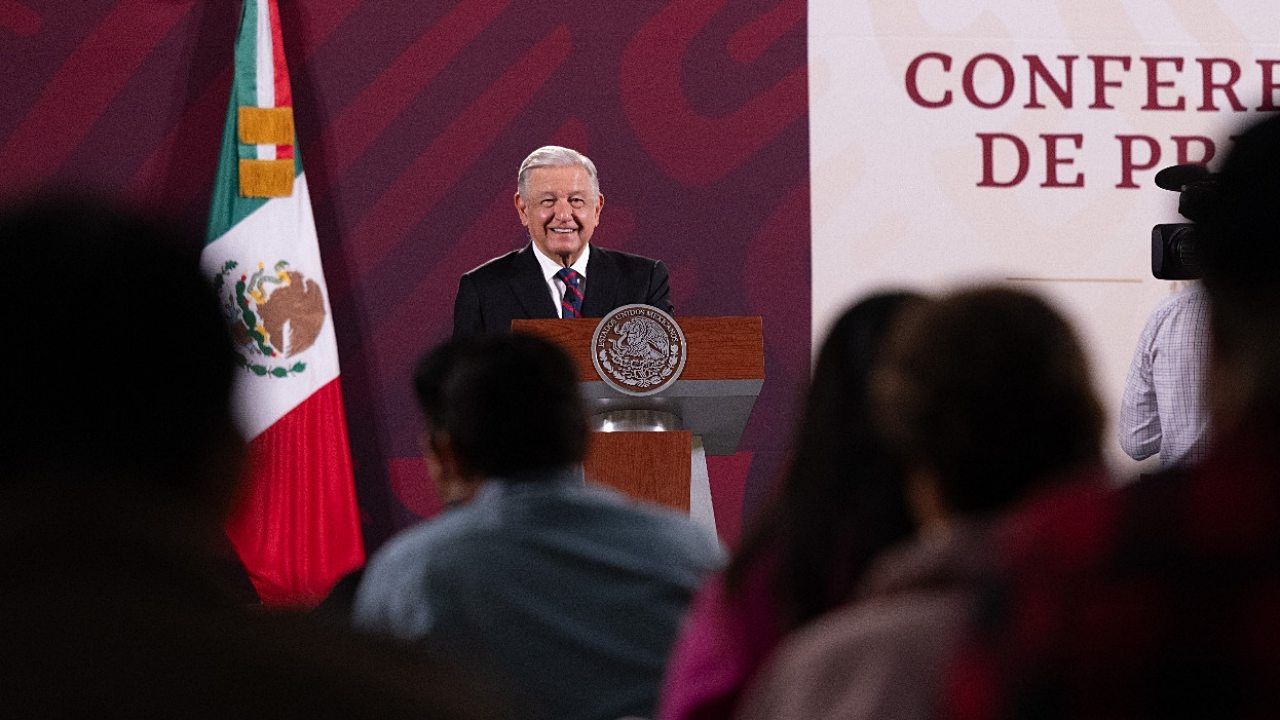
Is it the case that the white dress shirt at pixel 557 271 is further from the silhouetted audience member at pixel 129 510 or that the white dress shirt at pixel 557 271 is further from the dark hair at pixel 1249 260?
the silhouetted audience member at pixel 129 510

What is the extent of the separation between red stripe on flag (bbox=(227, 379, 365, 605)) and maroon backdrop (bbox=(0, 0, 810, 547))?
0.81 ft

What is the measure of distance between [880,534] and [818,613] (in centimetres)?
9

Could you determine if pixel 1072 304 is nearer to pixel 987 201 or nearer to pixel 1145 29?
pixel 987 201

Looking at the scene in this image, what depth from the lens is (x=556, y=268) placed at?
4695 mm

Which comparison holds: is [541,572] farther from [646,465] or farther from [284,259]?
[284,259]

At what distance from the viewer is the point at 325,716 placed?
1.84 feet

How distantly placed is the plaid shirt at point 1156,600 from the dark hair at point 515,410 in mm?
946

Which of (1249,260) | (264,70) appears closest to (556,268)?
(264,70)

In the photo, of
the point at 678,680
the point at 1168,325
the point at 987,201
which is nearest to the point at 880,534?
the point at 678,680

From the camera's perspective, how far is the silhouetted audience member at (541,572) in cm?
156

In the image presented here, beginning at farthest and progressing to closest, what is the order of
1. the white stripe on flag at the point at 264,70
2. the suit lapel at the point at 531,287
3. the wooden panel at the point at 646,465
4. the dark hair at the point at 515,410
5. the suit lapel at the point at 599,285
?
the white stripe on flag at the point at 264,70
the suit lapel at the point at 531,287
the suit lapel at the point at 599,285
the wooden panel at the point at 646,465
the dark hair at the point at 515,410

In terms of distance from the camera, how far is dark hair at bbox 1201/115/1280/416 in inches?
31.2

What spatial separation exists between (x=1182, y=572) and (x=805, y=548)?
0.58 metres

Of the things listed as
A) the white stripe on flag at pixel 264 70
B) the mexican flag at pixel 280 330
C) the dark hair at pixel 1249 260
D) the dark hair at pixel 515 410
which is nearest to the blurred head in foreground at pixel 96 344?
the dark hair at pixel 1249 260
